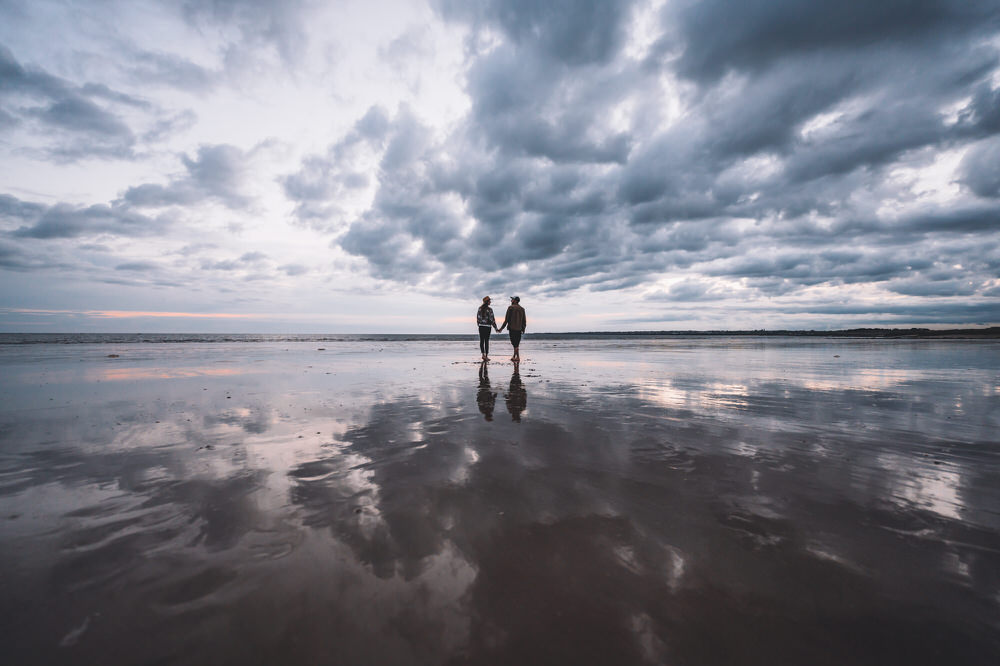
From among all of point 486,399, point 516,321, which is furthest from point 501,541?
point 516,321

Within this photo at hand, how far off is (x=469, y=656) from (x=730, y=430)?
16.6ft

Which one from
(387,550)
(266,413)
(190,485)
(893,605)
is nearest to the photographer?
(893,605)

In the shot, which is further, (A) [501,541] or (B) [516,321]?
(B) [516,321]

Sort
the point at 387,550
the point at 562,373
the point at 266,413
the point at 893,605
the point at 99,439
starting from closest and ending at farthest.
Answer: the point at 893,605 < the point at 387,550 < the point at 99,439 < the point at 266,413 < the point at 562,373

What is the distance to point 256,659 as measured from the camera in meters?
1.80

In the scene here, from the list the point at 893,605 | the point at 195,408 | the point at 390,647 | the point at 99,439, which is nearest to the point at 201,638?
the point at 390,647

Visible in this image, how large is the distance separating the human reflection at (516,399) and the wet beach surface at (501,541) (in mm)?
774

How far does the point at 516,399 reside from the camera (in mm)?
8297

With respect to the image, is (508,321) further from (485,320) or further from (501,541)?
(501,541)

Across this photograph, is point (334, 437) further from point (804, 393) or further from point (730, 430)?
point (804, 393)

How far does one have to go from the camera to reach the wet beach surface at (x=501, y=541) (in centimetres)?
192

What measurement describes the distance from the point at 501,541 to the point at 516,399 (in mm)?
5520

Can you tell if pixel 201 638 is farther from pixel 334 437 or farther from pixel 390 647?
pixel 334 437

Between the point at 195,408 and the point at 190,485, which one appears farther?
the point at 195,408
